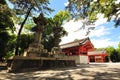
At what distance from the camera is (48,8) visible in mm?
19453

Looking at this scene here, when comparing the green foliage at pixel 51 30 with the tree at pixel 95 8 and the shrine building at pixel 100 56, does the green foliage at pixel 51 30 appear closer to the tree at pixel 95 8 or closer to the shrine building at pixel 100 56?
the tree at pixel 95 8

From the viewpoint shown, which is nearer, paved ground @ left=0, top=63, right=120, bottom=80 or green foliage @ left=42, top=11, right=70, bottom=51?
paved ground @ left=0, top=63, right=120, bottom=80

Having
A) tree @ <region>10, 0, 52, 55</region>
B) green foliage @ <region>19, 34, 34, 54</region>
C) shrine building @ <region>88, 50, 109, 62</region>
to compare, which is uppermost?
tree @ <region>10, 0, 52, 55</region>

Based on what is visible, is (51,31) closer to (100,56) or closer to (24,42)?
(24,42)

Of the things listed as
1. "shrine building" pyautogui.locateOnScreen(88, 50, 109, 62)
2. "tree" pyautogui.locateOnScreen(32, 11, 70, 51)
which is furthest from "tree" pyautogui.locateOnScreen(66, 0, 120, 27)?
"shrine building" pyautogui.locateOnScreen(88, 50, 109, 62)

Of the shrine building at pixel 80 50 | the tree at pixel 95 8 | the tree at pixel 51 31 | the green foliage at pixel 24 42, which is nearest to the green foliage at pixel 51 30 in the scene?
the tree at pixel 51 31

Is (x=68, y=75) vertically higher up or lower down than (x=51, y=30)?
lower down

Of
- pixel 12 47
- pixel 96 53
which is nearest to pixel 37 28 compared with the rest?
pixel 12 47

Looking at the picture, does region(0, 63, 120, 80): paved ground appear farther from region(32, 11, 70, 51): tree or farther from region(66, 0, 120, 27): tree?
region(32, 11, 70, 51): tree

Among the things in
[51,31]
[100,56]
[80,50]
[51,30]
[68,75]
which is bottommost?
[68,75]

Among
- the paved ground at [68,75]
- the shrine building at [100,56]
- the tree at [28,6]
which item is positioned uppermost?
the tree at [28,6]

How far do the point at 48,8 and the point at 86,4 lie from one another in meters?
8.16

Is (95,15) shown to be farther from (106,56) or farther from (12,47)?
(106,56)

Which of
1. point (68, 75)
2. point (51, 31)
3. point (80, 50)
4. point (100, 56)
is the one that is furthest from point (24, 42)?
point (100, 56)
